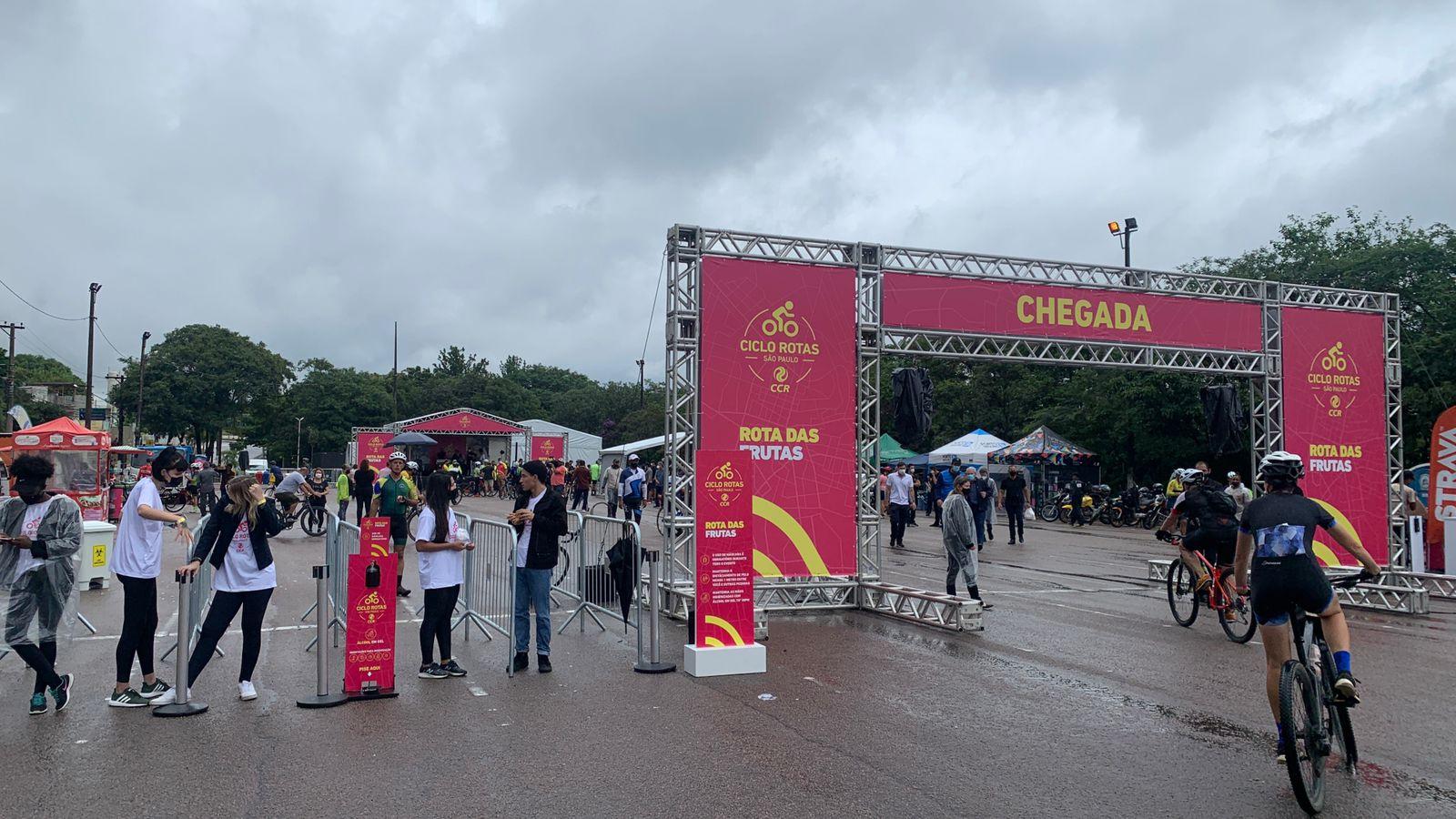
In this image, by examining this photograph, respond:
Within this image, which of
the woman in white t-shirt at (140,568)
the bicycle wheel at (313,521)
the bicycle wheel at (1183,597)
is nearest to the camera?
the woman in white t-shirt at (140,568)

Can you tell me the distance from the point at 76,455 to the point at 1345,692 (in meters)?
24.5

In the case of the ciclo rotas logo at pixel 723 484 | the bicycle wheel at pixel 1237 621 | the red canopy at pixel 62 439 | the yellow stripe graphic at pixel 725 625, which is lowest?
the bicycle wheel at pixel 1237 621

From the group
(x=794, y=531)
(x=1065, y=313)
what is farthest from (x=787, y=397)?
(x=1065, y=313)

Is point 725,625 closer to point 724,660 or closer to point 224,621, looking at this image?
point 724,660

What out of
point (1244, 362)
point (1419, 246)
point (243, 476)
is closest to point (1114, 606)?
point (1244, 362)

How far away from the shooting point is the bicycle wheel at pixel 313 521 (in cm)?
2084

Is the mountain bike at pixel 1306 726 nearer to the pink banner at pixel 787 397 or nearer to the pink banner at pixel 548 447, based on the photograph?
the pink banner at pixel 787 397

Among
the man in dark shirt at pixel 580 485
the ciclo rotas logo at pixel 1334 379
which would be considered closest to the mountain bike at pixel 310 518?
the man in dark shirt at pixel 580 485

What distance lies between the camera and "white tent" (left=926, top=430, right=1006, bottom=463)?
3472 cm

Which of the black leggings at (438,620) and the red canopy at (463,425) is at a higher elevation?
the red canopy at (463,425)

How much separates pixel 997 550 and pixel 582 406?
72986 mm

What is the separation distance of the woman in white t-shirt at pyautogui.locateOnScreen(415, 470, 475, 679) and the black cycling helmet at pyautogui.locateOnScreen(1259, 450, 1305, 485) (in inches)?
219

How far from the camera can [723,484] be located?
28.5 feet

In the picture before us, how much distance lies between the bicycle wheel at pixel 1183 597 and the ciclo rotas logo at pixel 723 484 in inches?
214
